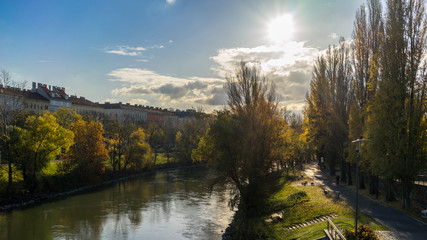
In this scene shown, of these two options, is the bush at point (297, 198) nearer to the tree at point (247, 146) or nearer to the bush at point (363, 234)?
the tree at point (247, 146)

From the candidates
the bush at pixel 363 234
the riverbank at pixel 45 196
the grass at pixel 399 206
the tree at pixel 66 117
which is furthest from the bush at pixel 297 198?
the tree at pixel 66 117

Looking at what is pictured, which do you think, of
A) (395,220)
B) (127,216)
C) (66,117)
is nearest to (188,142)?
(66,117)

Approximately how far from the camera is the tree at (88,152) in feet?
163

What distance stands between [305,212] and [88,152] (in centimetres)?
3730

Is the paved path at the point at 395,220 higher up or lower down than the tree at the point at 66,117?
lower down

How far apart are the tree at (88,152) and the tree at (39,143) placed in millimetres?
4894

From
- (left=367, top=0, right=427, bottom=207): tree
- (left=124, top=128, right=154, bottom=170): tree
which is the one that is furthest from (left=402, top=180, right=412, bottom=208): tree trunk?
(left=124, top=128, right=154, bottom=170): tree

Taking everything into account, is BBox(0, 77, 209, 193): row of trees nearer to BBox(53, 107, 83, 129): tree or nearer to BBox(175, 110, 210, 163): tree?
BBox(53, 107, 83, 129): tree

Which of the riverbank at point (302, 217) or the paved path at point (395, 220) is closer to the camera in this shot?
the paved path at point (395, 220)

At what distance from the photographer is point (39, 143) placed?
43.1 meters

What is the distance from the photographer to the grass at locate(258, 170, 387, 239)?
69.5ft

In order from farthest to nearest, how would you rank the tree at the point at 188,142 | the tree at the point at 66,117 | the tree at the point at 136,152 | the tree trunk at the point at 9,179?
1. the tree at the point at 188,142
2. the tree at the point at 66,117
3. the tree at the point at 136,152
4. the tree trunk at the point at 9,179

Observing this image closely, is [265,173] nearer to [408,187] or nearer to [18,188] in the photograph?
[408,187]

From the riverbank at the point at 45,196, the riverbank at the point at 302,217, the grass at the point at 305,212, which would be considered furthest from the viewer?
the riverbank at the point at 45,196
